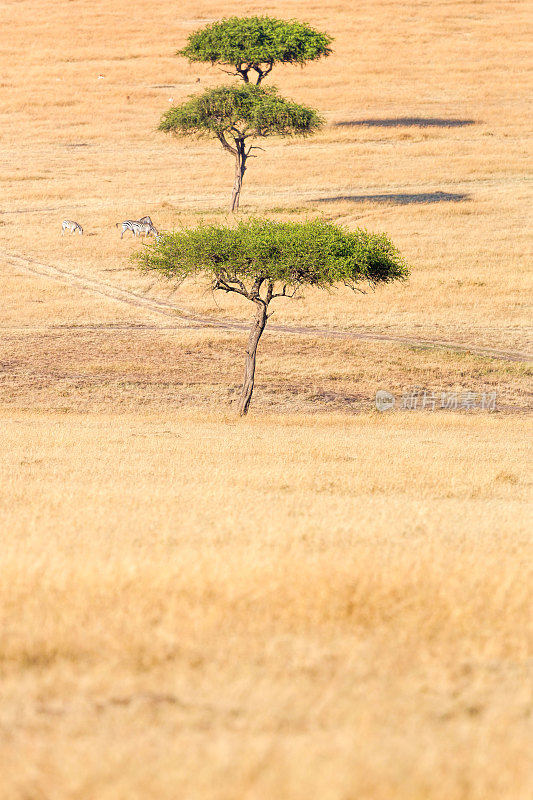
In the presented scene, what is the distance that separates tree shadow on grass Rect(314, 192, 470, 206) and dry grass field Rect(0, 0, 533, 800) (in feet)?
1.35

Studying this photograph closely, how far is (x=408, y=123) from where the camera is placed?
8631 cm

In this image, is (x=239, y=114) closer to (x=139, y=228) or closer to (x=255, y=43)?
(x=139, y=228)

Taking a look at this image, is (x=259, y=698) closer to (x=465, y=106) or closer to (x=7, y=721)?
(x=7, y=721)

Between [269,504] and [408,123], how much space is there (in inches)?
3139

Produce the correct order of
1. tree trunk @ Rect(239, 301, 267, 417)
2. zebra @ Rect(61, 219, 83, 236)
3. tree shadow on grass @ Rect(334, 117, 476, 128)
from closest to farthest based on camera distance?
tree trunk @ Rect(239, 301, 267, 417) → zebra @ Rect(61, 219, 83, 236) → tree shadow on grass @ Rect(334, 117, 476, 128)

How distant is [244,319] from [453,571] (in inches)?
1461

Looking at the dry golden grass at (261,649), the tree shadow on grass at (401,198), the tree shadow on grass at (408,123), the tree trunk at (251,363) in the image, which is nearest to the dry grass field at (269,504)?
the dry golden grass at (261,649)

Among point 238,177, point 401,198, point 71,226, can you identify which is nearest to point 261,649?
point 71,226

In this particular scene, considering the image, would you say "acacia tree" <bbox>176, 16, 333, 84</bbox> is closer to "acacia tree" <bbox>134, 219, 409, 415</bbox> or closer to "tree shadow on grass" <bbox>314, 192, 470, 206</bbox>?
"tree shadow on grass" <bbox>314, 192, 470, 206</bbox>

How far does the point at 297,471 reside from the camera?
1900 cm

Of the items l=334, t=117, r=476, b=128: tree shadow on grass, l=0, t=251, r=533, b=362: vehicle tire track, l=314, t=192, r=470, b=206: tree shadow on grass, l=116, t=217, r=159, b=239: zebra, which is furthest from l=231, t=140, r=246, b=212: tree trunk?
l=334, t=117, r=476, b=128: tree shadow on grass

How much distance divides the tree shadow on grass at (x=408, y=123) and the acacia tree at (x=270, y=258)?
5767 centimetres

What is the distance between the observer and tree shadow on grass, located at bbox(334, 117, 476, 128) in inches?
3339

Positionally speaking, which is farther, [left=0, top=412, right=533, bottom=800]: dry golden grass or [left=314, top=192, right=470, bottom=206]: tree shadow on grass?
[left=314, top=192, right=470, bottom=206]: tree shadow on grass
